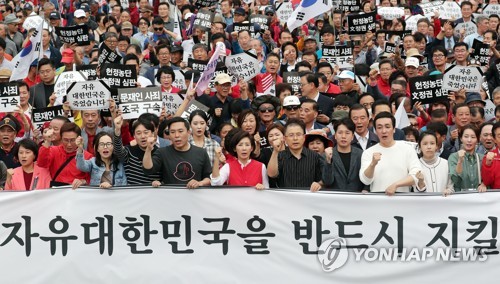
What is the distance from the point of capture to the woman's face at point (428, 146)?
468 inches

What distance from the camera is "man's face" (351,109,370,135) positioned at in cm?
1288

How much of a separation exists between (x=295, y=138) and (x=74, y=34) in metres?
6.65

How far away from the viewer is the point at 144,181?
11.9 m

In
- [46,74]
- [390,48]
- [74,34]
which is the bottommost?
[46,74]

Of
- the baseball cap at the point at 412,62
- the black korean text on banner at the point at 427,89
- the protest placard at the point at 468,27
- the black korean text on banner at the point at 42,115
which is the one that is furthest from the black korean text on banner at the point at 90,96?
the protest placard at the point at 468,27

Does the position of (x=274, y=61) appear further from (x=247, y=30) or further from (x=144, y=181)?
(x=144, y=181)

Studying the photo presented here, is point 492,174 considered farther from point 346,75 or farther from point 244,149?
point 346,75

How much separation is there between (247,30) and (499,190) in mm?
8196

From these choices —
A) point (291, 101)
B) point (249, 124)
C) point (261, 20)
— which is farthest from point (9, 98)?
point (261, 20)

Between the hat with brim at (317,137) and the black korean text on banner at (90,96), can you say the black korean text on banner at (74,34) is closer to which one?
the black korean text on banner at (90,96)

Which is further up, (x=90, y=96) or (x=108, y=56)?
(x=108, y=56)

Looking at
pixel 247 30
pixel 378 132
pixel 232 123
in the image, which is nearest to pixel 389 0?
pixel 247 30

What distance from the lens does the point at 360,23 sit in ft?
59.9

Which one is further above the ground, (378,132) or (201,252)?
(378,132)
